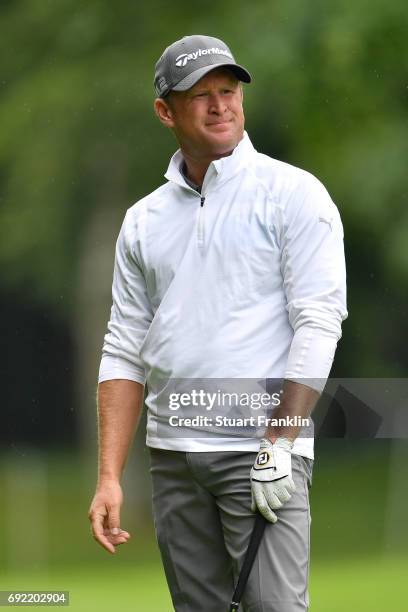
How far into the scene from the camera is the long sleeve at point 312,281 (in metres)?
2.36

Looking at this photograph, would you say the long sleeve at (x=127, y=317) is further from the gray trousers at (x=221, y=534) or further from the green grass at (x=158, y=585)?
the green grass at (x=158, y=585)

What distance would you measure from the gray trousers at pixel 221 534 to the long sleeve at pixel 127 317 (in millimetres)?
210

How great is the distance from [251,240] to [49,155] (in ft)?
13.3

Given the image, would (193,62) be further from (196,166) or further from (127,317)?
(127,317)

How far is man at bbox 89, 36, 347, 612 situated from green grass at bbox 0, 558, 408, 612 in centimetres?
282

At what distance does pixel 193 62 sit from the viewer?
2566mm

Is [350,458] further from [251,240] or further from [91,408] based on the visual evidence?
[251,240]

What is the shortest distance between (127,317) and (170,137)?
3362 mm

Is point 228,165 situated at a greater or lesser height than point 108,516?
greater

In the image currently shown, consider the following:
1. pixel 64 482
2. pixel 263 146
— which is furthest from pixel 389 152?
pixel 64 482

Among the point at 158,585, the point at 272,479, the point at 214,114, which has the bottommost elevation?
the point at 158,585

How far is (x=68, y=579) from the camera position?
6062 mm
